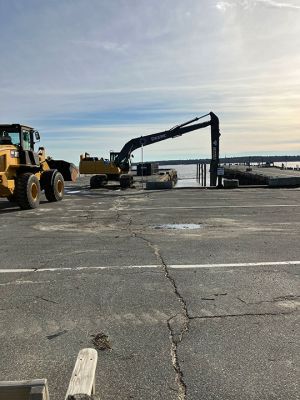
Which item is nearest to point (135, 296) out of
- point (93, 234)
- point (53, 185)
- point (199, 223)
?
point (93, 234)

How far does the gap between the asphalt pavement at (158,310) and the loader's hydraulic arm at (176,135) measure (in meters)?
19.7

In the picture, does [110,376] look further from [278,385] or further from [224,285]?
[224,285]

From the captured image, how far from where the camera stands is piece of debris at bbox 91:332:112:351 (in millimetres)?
4264

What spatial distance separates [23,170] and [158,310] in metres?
12.8

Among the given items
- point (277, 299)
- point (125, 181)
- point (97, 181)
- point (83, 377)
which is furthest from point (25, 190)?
point (97, 181)

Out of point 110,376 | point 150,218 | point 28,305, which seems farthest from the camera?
point 150,218

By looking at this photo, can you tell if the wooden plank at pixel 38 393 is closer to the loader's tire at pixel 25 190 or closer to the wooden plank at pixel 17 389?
the wooden plank at pixel 17 389

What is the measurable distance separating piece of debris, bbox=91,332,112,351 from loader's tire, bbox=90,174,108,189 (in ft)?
85.7

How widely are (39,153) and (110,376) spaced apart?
1657 cm

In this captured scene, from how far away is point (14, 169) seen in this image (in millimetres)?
16219

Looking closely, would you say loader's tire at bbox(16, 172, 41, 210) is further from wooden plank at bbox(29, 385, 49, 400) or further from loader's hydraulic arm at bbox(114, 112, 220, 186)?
loader's hydraulic arm at bbox(114, 112, 220, 186)

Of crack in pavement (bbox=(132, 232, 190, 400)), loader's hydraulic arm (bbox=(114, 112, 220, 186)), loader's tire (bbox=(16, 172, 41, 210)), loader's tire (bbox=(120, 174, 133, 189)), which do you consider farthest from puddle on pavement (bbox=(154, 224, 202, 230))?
loader's hydraulic arm (bbox=(114, 112, 220, 186))

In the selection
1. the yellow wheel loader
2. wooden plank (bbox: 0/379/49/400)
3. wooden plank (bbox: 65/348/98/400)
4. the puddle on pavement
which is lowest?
the puddle on pavement

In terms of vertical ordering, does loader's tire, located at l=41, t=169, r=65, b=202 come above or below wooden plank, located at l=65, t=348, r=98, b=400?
above
